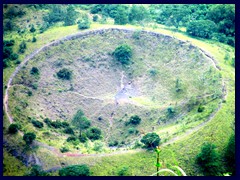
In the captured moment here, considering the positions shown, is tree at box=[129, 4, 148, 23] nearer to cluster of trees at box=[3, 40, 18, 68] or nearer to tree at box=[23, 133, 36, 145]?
cluster of trees at box=[3, 40, 18, 68]

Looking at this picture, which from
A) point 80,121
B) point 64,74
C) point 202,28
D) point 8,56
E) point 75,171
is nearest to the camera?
point 75,171

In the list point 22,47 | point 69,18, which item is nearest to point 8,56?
point 22,47

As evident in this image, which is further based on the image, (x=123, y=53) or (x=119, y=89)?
(x=123, y=53)

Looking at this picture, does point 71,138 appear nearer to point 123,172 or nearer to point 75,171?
point 75,171

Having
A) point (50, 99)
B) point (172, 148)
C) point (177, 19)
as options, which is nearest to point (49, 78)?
point (50, 99)

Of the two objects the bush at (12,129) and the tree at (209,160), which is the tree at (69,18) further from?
the tree at (209,160)

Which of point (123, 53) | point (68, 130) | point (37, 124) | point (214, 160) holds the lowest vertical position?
point (214, 160)

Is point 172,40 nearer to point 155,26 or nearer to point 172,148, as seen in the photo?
point 155,26

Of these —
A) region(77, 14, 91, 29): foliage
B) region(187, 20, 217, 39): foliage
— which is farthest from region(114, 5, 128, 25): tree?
region(187, 20, 217, 39): foliage
